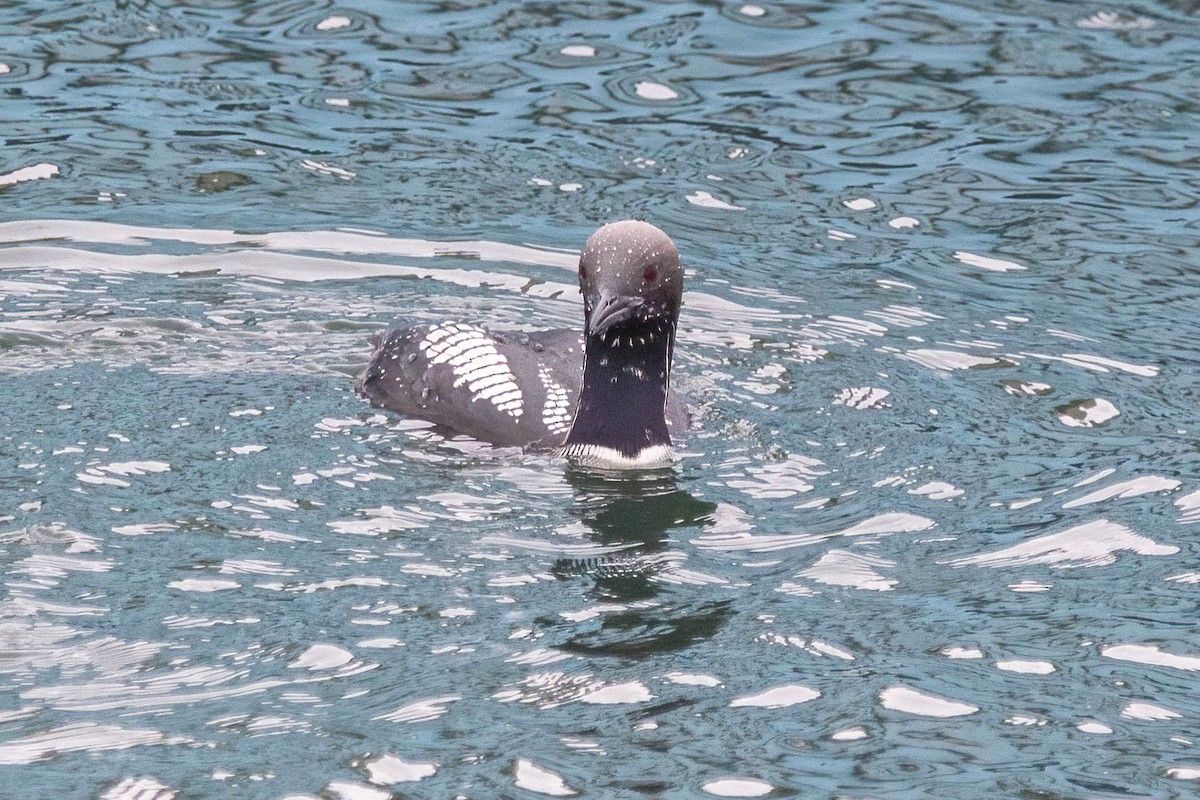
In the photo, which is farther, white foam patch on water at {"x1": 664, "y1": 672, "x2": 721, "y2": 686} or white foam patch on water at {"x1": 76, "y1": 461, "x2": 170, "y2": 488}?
white foam patch on water at {"x1": 76, "y1": 461, "x2": 170, "y2": 488}

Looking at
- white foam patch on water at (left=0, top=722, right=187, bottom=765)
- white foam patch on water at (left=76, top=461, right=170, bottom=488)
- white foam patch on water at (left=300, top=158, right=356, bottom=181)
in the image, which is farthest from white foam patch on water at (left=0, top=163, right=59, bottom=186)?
white foam patch on water at (left=0, top=722, right=187, bottom=765)

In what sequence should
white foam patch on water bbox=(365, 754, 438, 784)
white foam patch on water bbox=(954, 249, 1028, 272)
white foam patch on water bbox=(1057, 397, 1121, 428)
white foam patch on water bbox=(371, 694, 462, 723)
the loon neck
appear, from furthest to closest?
white foam patch on water bbox=(954, 249, 1028, 272) → white foam patch on water bbox=(1057, 397, 1121, 428) → the loon neck → white foam patch on water bbox=(371, 694, 462, 723) → white foam patch on water bbox=(365, 754, 438, 784)

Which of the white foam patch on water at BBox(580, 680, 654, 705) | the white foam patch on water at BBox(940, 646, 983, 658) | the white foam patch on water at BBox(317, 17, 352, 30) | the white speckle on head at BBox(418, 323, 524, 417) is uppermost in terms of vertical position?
the white foam patch on water at BBox(317, 17, 352, 30)

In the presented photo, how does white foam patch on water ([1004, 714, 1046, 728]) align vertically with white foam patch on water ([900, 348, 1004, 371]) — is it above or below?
above

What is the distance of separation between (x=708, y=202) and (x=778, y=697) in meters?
5.44

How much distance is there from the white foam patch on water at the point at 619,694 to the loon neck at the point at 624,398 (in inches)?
76.4

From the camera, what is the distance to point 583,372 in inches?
274

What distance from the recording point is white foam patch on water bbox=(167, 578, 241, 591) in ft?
17.9

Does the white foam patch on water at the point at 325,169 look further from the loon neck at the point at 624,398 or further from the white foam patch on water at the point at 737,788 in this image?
the white foam patch on water at the point at 737,788

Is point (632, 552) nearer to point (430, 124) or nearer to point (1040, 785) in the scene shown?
point (1040, 785)

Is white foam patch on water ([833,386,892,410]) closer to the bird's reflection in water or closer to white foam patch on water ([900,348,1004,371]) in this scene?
white foam patch on water ([900,348,1004,371])

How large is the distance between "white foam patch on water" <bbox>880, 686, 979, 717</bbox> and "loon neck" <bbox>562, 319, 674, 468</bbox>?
207cm

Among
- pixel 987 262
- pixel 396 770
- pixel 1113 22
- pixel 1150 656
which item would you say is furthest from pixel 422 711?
pixel 1113 22

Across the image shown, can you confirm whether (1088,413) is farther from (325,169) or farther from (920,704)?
(325,169)
